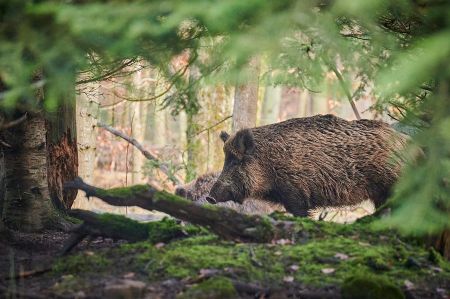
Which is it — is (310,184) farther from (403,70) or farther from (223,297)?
(403,70)

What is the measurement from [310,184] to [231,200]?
1.27 meters

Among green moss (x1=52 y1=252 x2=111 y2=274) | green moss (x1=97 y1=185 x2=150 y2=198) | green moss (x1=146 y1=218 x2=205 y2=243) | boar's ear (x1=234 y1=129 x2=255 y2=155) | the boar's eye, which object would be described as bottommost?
green moss (x1=52 y1=252 x2=111 y2=274)

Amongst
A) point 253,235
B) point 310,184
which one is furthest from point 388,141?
point 253,235

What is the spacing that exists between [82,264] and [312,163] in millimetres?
5182

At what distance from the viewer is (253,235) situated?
6121mm

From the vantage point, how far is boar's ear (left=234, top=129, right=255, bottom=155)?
10.4 meters

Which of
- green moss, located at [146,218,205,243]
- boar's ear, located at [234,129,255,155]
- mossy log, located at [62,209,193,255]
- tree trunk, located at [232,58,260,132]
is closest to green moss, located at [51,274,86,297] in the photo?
mossy log, located at [62,209,193,255]

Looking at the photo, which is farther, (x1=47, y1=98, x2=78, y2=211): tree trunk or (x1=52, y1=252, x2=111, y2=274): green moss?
(x1=47, y1=98, x2=78, y2=211): tree trunk

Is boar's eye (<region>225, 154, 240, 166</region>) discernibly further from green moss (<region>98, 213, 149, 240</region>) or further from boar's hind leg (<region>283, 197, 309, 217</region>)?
green moss (<region>98, 213, 149, 240</region>)

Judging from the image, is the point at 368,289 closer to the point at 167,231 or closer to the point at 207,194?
the point at 167,231

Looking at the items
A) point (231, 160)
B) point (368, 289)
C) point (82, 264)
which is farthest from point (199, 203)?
point (231, 160)

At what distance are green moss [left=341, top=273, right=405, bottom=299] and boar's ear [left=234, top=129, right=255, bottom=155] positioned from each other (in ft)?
17.1

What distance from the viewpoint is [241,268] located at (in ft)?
18.5

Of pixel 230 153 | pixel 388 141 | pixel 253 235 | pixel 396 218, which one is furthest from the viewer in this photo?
pixel 230 153
